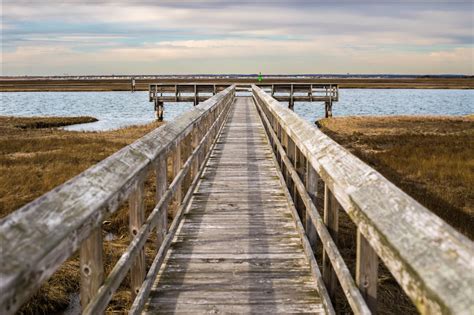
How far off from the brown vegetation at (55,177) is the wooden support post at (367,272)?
11.8 ft

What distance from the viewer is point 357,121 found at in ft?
104

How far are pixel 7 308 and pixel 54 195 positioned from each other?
0.51 metres

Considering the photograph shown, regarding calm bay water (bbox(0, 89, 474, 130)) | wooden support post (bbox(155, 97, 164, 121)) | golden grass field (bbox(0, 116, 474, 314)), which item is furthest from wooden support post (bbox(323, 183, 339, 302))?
wooden support post (bbox(155, 97, 164, 121))

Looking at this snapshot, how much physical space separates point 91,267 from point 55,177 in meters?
11.1

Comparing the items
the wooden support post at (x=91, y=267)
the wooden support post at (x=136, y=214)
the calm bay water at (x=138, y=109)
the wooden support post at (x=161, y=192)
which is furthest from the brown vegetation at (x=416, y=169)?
the calm bay water at (x=138, y=109)

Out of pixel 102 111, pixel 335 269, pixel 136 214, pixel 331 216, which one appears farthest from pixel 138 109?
pixel 335 269

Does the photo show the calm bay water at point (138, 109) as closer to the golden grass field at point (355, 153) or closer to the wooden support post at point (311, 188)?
the golden grass field at point (355, 153)

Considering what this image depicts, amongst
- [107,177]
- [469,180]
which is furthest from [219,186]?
[469,180]

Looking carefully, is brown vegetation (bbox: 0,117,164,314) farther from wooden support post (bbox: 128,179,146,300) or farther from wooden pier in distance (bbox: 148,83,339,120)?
wooden pier in distance (bbox: 148,83,339,120)

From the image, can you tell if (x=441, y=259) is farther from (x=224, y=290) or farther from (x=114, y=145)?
(x=114, y=145)

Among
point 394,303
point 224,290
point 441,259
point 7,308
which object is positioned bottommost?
point 394,303

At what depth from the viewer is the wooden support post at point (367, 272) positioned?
2141 mm

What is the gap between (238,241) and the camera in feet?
15.1

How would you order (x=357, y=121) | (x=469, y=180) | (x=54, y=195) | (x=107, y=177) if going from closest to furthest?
(x=54, y=195)
(x=107, y=177)
(x=469, y=180)
(x=357, y=121)
